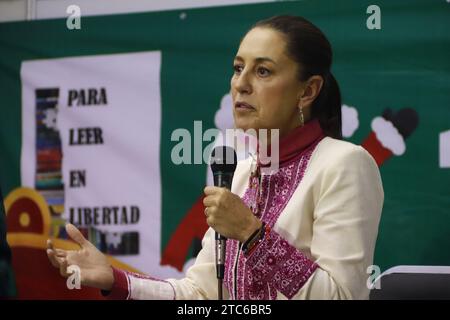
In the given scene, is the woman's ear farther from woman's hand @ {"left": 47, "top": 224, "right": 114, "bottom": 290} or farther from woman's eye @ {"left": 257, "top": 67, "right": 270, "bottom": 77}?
woman's hand @ {"left": 47, "top": 224, "right": 114, "bottom": 290}

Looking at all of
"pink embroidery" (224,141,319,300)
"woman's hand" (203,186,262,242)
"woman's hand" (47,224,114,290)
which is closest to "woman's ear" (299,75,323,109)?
"pink embroidery" (224,141,319,300)

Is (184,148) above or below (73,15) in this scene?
below

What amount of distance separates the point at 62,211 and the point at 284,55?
237cm

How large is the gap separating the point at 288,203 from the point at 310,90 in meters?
0.36

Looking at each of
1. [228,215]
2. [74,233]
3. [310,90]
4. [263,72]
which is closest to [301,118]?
[310,90]

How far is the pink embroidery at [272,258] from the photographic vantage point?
187 cm

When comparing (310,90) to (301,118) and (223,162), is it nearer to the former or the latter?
(301,118)

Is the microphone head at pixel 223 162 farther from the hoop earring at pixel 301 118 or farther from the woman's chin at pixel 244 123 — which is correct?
the hoop earring at pixel 301 118

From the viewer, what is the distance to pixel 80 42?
4184mm

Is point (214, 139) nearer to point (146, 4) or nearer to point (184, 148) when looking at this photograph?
point (184, 148)

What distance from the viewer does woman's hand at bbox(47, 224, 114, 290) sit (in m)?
2.03

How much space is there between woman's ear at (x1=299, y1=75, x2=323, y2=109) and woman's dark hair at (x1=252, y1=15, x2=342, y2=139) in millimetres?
16

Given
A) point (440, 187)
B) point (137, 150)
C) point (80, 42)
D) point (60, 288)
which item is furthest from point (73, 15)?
point (440, 187)

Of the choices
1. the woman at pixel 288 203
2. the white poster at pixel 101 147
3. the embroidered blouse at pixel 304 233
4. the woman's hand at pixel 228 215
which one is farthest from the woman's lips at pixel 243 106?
the white poster at pixel 101 147
